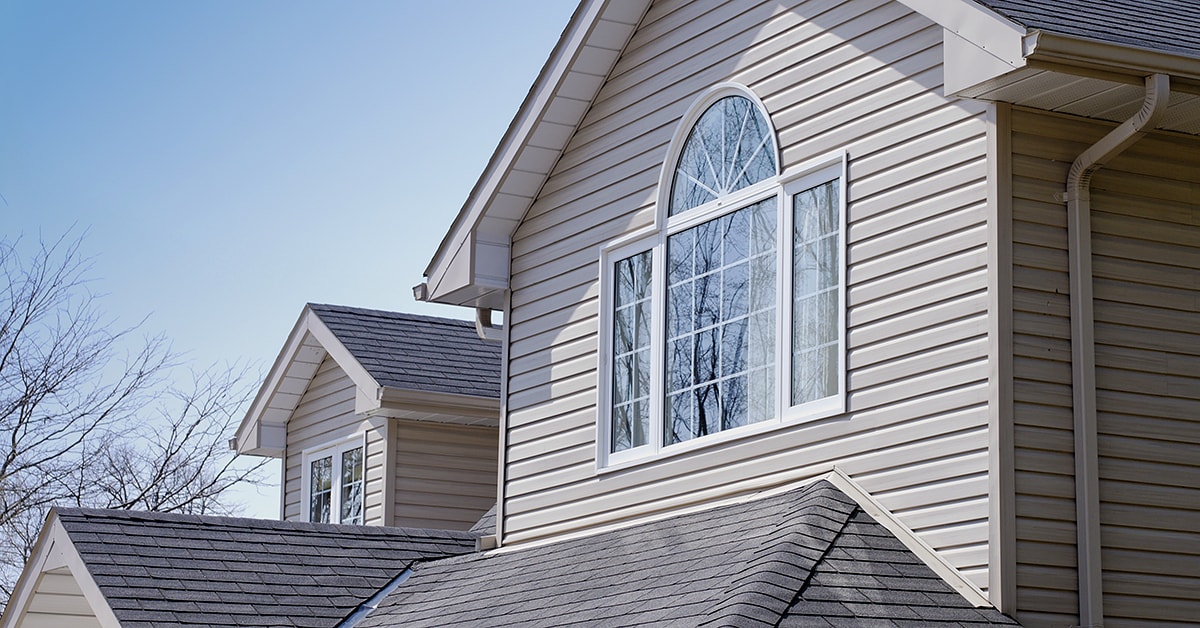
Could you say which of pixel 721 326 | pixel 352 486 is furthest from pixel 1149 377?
pixel 352 486

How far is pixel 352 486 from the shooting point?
16.6m

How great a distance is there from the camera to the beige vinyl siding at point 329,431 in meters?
16.1

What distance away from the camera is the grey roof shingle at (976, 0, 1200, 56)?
7.51m

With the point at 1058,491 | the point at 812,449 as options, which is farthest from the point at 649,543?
the point at 1058,491

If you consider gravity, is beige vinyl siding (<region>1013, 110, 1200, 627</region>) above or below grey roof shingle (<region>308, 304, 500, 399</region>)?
below

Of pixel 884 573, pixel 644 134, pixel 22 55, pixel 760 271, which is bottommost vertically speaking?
pixel 884 573

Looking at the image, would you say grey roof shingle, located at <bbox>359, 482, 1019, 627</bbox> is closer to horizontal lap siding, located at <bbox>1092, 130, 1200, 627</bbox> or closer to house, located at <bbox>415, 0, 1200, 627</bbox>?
house, located at <bbox>415, 0, 1200, 627</bbox>

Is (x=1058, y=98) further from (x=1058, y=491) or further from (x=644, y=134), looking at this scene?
(x=644, y=134)

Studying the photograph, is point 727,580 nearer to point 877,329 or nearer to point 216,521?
point 877,329

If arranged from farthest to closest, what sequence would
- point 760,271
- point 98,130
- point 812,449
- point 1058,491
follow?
point 98,130 → point 760,271 → point 812,449 → point 1058,491

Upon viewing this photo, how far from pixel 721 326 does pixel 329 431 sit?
8332 millimetres

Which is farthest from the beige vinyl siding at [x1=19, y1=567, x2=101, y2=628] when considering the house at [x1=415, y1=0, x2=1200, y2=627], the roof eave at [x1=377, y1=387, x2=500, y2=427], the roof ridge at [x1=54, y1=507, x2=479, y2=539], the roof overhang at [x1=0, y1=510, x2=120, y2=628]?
the roof eave at [x1=377, y1=387, x2=500, y2=427]

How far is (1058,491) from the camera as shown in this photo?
7625 millimetres

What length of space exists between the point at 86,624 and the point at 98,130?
43693 millimetres
